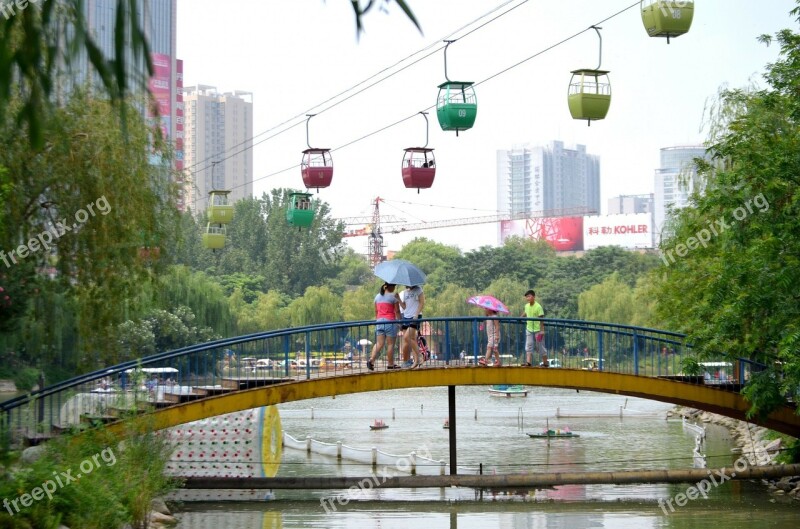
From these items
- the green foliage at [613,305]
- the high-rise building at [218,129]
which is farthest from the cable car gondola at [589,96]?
Result: the high-rise building at [218,129]

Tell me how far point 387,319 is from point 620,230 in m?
120

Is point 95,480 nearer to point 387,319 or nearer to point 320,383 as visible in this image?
point 320,383

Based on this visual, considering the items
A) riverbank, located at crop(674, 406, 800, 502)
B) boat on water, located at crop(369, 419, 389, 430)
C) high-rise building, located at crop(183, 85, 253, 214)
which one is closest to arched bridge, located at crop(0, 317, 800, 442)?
riverbank, located at crop(674, 406, 800, 502)

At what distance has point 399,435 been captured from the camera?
106 feet

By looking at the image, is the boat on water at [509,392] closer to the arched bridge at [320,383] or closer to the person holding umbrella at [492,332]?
the arched bridge at [320,383]

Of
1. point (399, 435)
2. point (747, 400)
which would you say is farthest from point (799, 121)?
point (399, 435)

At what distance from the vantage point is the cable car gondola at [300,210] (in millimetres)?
25703

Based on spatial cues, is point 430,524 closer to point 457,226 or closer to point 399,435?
point 399,435

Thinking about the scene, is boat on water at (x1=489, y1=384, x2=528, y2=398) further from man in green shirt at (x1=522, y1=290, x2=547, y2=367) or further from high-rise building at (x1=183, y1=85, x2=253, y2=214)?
high-rise building at (x1=183, y1=85, x2=253, y2=214)

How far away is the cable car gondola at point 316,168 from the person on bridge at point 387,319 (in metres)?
6.52

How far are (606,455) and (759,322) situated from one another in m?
10.4

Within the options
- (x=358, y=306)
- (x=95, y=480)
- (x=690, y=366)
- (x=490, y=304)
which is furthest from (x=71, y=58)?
(x=358, y=306)

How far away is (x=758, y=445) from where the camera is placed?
1062 inches

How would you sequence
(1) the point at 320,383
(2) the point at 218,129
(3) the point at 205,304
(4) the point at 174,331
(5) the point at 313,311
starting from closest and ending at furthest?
(1) the point at 320,383 → (4) the point at 174,331 → (3) the point at 205,304 → (5) the point at 313,311 → (2) the point at 218,129
